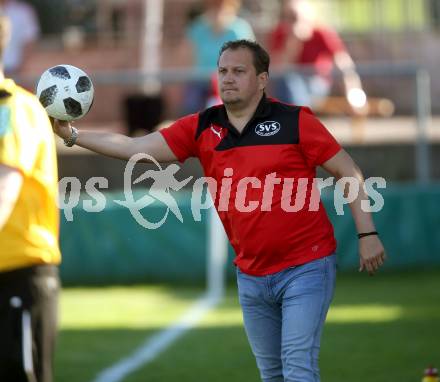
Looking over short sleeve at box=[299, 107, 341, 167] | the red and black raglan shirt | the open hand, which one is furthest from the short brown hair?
the open hand

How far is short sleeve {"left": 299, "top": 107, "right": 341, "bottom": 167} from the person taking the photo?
20.8 ft

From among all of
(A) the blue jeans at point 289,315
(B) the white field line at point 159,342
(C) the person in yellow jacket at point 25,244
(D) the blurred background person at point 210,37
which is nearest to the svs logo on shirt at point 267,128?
(A) the blue jeans at point 289,315

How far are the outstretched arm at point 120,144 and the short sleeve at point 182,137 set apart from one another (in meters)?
0.03

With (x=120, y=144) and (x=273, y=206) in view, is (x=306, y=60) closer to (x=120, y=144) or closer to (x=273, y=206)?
(x=120, y=144)

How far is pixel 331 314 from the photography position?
11508mm

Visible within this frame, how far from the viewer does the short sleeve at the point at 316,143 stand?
20.8ft

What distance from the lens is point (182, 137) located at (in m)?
6.64

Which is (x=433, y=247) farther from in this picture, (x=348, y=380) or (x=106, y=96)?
(x=348, y=380)

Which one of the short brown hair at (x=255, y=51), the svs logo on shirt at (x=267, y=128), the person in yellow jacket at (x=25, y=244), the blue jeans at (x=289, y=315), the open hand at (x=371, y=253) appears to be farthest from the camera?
the short brown hair at (x=255, y=51)

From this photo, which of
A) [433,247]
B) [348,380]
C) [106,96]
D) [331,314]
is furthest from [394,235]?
[348,380]

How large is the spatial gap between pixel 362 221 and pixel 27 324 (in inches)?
73.5

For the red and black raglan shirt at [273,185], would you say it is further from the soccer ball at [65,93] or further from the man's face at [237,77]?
the soccer ball at [65,93]

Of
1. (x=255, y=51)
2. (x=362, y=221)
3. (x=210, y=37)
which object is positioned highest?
(x=210, y=37)

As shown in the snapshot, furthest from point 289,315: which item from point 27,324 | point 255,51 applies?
point 27,324
